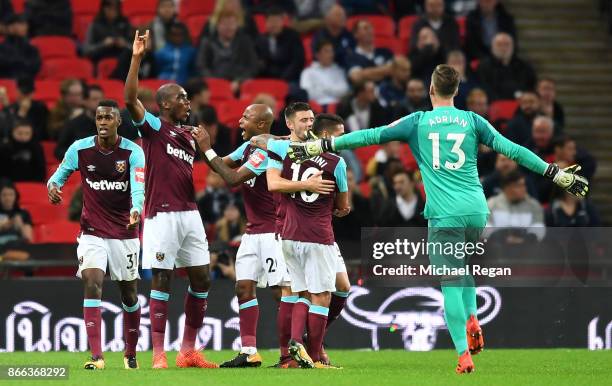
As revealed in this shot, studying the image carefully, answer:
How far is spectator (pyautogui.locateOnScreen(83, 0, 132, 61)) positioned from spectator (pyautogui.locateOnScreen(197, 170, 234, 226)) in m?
3.84

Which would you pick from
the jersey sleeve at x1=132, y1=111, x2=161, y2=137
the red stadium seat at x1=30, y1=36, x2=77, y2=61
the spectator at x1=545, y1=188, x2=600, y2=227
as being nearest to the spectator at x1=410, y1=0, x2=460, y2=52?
the spectator at x1=545, y1=188, x2=600, y2=227

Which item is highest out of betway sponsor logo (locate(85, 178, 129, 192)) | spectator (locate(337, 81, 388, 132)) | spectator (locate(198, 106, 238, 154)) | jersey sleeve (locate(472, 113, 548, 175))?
spectator (locate(337, 81, 388, 132))

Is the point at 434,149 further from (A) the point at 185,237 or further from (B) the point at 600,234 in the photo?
(B) the point at 600,234

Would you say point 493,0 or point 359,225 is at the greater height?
point 493,0

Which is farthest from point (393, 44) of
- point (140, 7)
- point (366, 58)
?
point (140, 7)

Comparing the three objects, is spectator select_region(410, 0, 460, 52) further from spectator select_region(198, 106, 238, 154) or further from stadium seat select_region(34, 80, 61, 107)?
stadium seat select_region(34, 80, 61, 107)

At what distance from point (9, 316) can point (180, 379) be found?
447 cm

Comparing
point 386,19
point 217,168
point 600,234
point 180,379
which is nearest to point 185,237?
point 217,168

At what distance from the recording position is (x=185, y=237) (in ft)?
38.8

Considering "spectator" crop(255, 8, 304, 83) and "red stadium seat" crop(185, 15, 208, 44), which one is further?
"red stadium seat" crop(185, 15, 208, 44)

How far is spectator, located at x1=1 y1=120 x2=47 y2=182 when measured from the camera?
17000 mm

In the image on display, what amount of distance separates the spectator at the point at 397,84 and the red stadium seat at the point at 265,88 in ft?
4.20

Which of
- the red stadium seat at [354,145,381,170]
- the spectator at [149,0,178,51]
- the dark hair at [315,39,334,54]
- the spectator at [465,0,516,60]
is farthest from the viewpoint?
the spectator at [465,0,516,60]

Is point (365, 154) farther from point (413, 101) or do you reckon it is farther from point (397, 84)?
point (397, 84)
